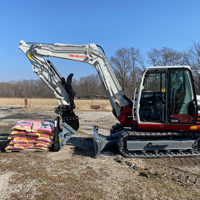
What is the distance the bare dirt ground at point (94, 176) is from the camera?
363 cm

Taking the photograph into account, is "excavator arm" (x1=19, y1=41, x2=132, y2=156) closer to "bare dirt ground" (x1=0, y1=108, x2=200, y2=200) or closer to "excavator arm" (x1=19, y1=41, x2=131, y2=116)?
"excavator arm" (x1=19, y1=41, x2=131, y2=116)

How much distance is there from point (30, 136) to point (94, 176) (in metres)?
2.78

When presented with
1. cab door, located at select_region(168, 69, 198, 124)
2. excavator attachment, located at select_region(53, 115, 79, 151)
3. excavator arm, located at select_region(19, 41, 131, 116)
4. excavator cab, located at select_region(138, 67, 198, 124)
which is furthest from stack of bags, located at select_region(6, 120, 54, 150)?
cab door, located at select_region(168, 69, 198, 124)

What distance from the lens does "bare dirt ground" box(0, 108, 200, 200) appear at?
11.9 feet


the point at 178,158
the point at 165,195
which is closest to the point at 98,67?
the point at 178,158

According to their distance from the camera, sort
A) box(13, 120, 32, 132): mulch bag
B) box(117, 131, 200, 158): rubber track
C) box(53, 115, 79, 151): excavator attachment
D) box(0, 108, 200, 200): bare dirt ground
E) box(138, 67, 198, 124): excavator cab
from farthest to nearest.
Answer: box(53, 115, 79, 151): excavator attachment, box(13, 120, 32, 132): mulch bag, box(117, 131, 200, 158): rubber track, box(138, 67, 198, 124): excavator cab, box(0, 108, 200, 200): bare dirt ground

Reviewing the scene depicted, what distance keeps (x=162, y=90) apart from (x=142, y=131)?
4.80 feet

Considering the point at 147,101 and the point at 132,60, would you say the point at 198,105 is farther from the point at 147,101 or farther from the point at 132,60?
the point at 132,60

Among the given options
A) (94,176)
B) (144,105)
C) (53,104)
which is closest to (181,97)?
(144,105)

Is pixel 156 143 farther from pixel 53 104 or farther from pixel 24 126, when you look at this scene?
pixel 53 104

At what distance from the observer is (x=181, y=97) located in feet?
17.6

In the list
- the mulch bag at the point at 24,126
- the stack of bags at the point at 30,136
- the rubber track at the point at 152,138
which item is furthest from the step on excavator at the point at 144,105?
the mulch bag at the point at 24,126

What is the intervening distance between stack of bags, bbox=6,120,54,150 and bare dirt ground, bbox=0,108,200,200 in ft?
0.93

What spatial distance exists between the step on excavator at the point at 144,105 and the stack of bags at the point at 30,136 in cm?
29
